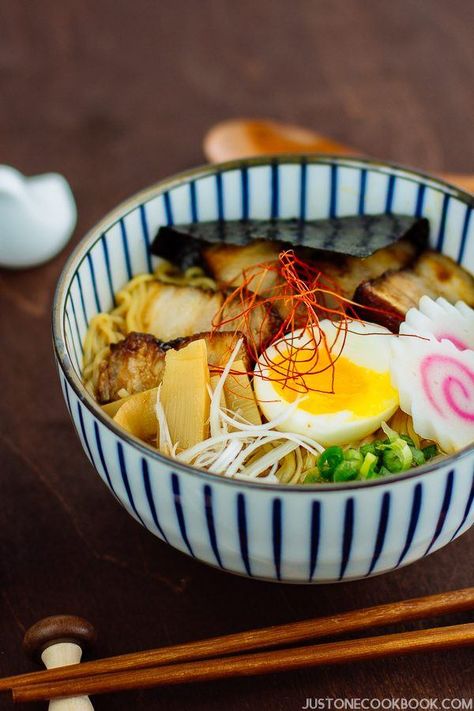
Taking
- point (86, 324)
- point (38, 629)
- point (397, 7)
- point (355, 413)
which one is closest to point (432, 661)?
point (355, 413)

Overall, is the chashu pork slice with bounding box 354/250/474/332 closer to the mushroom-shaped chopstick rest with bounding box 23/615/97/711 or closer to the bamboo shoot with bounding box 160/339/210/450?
the bamboo shoot with bounding box 160/339/210/450

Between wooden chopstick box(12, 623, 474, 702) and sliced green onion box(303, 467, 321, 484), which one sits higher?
sliced green onion box(303, 467, 321, 484)

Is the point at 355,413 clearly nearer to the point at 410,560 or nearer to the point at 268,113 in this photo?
the point at 410,560

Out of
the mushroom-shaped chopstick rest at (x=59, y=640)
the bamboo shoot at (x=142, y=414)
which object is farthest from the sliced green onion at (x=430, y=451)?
the mushroom-shaped chopstick rest at (x=59, y=640)

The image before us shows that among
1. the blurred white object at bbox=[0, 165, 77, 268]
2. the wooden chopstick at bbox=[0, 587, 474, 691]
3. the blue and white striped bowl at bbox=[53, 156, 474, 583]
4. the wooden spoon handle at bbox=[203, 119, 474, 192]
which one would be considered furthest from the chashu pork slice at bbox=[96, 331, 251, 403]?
the wooden spoon handle at bbox=[203, 119, 474, 192]

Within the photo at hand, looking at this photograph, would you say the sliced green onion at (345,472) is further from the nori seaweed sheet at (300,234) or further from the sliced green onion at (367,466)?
the nori seaweed sheet at (300,234)
